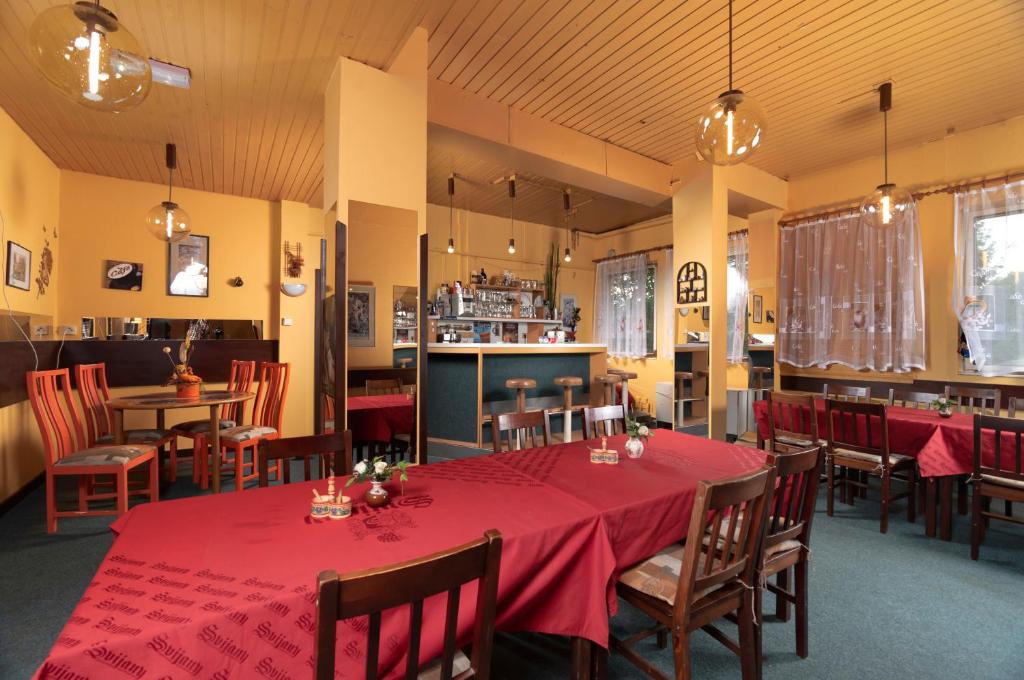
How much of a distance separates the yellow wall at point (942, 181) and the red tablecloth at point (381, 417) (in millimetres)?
4788

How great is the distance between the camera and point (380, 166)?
3.19 meters

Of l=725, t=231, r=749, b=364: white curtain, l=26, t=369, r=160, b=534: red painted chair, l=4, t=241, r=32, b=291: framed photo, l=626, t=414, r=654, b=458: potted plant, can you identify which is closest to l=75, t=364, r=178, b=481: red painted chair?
l=26, t=369, r=160, b=534: red painted chair

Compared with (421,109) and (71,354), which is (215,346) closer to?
(71,354)

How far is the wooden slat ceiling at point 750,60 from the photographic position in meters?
2.94

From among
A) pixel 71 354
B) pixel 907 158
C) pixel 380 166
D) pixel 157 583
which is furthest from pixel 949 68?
pixel 71 354

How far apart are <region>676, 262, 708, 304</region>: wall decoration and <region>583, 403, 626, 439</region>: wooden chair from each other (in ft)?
8.59

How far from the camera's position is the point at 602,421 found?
2955 millimetres

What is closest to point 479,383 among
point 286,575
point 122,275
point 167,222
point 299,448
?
point 299,448

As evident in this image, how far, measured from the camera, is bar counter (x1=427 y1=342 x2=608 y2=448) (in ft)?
15.4

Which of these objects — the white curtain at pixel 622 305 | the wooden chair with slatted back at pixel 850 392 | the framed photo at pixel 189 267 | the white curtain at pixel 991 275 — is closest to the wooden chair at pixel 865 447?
the wooden chair with slatted back at pixel 850 392

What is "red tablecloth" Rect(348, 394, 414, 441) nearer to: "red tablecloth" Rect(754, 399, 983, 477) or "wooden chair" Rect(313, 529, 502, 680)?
"wooden chair" Rect(313, 529, 502, 680)

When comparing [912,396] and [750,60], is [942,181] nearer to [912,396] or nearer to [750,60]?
[912,396]

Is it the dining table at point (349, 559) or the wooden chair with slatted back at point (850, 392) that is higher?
the wooden chair with slatted back at point (850, 392)

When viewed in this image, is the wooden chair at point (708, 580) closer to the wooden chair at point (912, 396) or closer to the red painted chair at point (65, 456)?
the wooden chair at point (912, 396)
